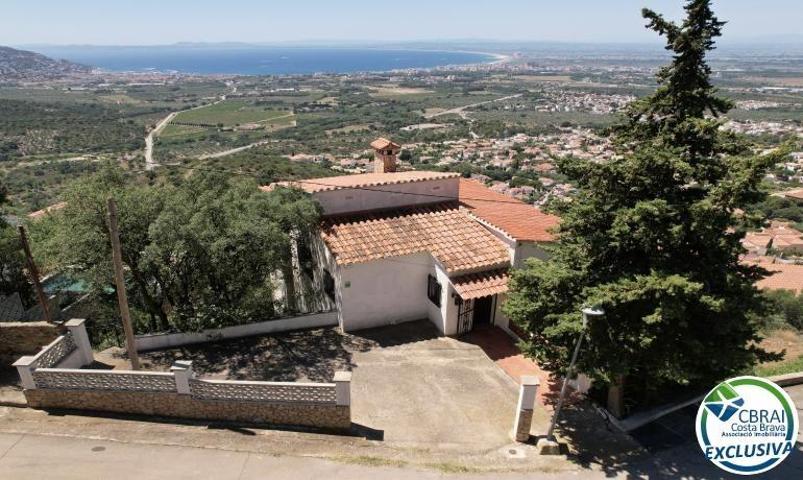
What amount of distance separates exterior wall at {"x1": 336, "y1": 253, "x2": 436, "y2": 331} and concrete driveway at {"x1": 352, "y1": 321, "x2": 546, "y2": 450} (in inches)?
21.8

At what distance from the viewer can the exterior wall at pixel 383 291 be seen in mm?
16453

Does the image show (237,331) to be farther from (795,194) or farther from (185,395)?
(795,194)

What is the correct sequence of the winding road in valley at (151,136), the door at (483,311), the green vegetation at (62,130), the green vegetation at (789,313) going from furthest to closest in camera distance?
the green vegetation at (62,130) < the winding road in valley at (151,136) < the green vegetation at (789,313) < the door at (483,311)

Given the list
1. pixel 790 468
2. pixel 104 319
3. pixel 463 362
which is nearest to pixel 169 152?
pixel 104 319

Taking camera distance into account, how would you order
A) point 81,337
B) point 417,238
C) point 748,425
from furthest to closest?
point 417,238 < point 81,337 < point 748,425

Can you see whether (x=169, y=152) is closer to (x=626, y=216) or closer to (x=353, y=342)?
(x=353, y=342)

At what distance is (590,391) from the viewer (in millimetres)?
13258

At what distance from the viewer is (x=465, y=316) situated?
54.7 feet

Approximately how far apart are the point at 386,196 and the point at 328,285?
3970 mm

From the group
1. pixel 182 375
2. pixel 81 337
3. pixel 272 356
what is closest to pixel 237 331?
pixel 272 356

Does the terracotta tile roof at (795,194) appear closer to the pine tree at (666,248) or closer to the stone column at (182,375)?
the pine tree at (666,248)

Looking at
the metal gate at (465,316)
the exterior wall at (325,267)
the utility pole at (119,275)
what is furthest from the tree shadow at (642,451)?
the utility pole at (119,275)

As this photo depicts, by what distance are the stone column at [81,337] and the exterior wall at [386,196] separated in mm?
8007

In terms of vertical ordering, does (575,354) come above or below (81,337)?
above
